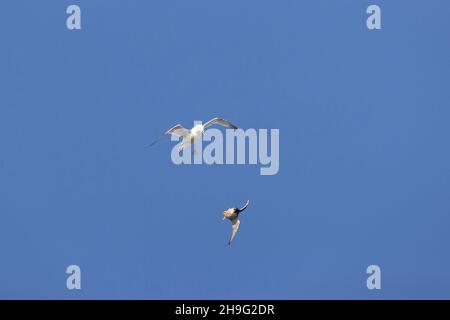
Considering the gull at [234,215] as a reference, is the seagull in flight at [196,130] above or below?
above

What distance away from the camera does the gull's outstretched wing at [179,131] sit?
510 inches

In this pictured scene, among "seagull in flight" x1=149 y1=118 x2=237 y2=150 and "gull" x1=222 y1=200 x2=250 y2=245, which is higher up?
"seagull in flight" x1=149 y1=118 x2=237 y2=150

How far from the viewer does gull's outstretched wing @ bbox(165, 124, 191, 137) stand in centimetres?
1295

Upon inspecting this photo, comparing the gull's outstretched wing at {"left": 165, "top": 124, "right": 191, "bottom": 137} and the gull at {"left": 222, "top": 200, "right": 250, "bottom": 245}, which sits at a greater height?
the gull's outstretched wing at {"left": 165, "top": 124, "right": 191, "bottom": 137}

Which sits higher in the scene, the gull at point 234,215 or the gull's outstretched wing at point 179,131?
the gull's outstretched wing at point 179,131

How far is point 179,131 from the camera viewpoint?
43.0ft

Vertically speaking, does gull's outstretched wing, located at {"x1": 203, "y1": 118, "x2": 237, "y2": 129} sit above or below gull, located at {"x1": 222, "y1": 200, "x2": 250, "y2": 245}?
above
